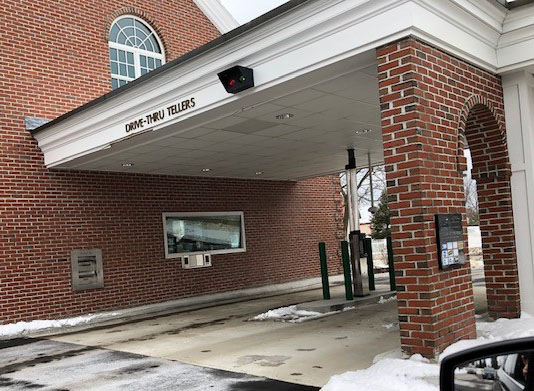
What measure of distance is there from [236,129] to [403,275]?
14.8ft

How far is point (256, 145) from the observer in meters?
10.7

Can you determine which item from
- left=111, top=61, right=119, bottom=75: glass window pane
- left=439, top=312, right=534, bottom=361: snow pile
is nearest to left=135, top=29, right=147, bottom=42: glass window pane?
left=111, top=61, right=119, bottom=75: glass window pane

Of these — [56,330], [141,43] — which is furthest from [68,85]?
[56,330]

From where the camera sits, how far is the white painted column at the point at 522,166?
7184 mm

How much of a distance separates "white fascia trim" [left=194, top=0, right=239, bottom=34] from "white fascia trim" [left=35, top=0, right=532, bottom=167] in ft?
25.4

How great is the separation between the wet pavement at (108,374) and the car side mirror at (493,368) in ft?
12.4

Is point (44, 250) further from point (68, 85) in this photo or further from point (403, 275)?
point (403, 275)

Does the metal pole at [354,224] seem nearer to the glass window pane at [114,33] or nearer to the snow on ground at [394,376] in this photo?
the snow on ground at [394,376]

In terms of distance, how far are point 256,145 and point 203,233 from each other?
4346 millimetres

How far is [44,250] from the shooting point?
1118cm

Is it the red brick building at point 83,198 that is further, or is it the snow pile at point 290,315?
the red brick building at point 83,198

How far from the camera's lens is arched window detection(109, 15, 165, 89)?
530 inches

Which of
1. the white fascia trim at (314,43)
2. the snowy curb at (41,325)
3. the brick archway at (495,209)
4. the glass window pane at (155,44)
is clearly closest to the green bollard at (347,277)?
the brick archway at (495,209)

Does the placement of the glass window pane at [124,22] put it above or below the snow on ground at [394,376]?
Result: above
